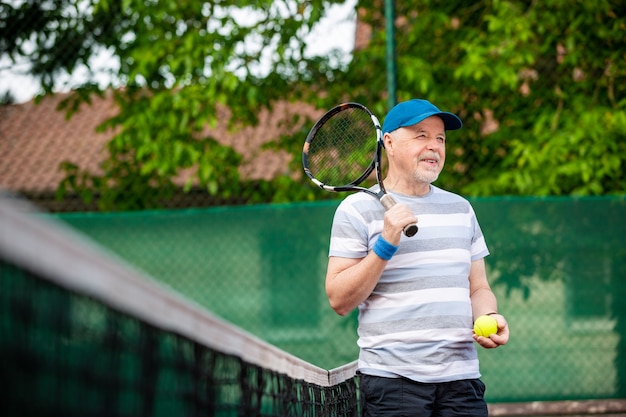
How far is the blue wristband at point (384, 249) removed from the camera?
7.86 ft

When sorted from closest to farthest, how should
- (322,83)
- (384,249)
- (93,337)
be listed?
(93,337) → (384,249) → (322,83)

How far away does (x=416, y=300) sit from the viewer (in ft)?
8.32

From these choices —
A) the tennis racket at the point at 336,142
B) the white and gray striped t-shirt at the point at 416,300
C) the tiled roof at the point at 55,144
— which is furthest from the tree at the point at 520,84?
the white and gray striped t-shirt at the point at 416,300

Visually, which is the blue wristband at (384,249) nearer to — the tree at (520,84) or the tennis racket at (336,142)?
the tennis racket at (336,142)

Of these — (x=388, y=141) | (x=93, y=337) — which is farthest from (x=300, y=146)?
(x=93, y=337)

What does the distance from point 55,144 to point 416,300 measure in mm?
3937

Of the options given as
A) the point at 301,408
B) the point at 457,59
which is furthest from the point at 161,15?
the point at 301,408

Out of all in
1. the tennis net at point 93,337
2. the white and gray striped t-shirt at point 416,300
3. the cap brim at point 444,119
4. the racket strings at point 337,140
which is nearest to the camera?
the tennis net at point 93,337

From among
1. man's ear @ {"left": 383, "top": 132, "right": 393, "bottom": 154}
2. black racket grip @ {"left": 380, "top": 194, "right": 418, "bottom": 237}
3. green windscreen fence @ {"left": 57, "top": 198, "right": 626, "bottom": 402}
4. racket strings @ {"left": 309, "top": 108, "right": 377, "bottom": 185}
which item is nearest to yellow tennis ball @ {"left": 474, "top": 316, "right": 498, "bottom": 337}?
black racket grip @ {"left": 380, "top": 194, "right": 418, "bottom": 237}

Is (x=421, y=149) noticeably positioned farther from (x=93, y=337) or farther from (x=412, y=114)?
(x=93, y=337)

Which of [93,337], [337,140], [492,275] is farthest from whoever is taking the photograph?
[492,275]

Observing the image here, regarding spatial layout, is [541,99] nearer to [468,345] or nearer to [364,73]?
[364,73]

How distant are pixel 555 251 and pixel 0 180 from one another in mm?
3445

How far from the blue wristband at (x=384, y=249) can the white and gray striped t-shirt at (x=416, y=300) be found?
136 millimetres
